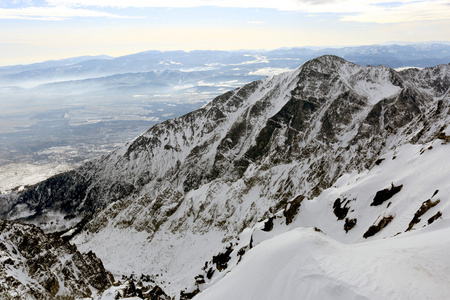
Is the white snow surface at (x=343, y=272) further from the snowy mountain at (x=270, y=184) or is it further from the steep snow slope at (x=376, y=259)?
the snowy mountain at (x=270, y=184)

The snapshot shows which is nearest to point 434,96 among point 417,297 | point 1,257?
point 417,297

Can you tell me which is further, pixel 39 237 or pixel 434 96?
pixel 434 96

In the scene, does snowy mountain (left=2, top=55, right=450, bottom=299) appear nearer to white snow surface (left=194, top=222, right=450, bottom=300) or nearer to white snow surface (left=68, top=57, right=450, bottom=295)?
white snow surface (left=194, top=222, right=450, bottom=300)

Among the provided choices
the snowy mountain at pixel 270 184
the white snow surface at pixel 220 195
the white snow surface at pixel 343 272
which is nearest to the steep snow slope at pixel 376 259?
the white snow surface at pixel 343 272

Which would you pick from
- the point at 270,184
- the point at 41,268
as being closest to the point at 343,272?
the point at 41,268

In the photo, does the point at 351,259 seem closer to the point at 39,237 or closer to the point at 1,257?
the point at 1,257

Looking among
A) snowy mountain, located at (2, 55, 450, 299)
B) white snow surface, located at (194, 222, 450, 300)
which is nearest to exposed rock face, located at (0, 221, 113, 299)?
snowy mountain, located at (2, 55, 450, 299)

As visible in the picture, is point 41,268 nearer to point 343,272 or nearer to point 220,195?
point 220,195
